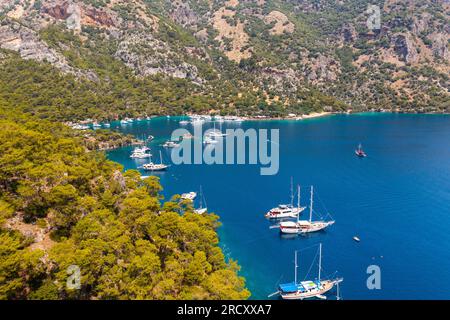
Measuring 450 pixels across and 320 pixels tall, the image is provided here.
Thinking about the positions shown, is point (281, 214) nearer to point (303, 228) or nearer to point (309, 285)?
point (303, 228)

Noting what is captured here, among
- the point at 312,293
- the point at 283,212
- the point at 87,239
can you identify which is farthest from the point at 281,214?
the point at 87,239

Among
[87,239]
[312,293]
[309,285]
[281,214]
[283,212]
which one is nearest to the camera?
[87,239]

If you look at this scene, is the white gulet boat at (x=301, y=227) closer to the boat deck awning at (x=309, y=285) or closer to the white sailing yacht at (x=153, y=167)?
the boat deck awning at (x=309, y=285)

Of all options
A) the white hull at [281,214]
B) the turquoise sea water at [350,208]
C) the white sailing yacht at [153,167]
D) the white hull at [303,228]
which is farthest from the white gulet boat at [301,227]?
the white sailing yacht at [153,167]

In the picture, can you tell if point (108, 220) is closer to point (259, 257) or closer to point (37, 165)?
point (37, 165)

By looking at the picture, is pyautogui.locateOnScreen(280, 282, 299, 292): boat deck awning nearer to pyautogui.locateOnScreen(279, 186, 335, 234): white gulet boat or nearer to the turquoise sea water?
the turquoise sea water

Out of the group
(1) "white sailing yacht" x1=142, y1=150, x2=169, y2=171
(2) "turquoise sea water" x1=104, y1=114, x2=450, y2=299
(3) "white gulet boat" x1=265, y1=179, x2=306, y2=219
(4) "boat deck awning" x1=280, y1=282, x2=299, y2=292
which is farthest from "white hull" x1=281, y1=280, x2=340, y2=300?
(1) "white sailing yacht" x1=142, y1=150, x2=169, y2=171
